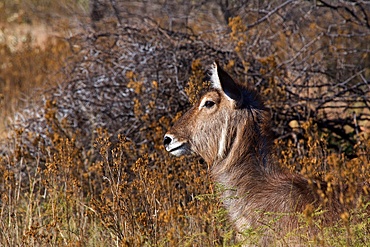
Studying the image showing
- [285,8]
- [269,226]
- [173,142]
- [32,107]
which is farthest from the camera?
[285,8]

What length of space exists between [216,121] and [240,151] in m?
0.34

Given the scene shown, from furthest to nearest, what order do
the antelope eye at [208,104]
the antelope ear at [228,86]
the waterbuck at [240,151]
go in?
the antelope eye at [208,104], the antelope ear at [228,86], the waterbuck at [240,151]

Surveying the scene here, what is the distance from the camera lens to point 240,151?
5.41m

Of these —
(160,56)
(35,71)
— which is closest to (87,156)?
(160,56)

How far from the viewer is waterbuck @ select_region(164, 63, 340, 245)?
5.02 m

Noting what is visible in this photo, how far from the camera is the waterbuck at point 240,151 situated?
16.5 feet

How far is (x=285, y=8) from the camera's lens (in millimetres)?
9883

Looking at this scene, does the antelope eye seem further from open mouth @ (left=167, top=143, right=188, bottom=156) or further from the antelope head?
open mouth @ (left=167, top=143, right=188, bottom=156)

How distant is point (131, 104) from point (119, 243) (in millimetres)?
3241

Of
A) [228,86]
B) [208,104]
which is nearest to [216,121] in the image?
[208,104]

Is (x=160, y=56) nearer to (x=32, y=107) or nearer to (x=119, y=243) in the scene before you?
(x=32, y=107)

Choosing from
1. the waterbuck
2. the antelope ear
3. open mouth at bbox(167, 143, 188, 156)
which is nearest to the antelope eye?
the waterbuck

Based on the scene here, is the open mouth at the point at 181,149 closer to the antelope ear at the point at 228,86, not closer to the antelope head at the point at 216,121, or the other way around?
the antelope head at the point at 216,121

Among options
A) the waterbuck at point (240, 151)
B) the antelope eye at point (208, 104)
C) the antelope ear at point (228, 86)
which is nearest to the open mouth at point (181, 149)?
the waterbuck at point (240, 151)
